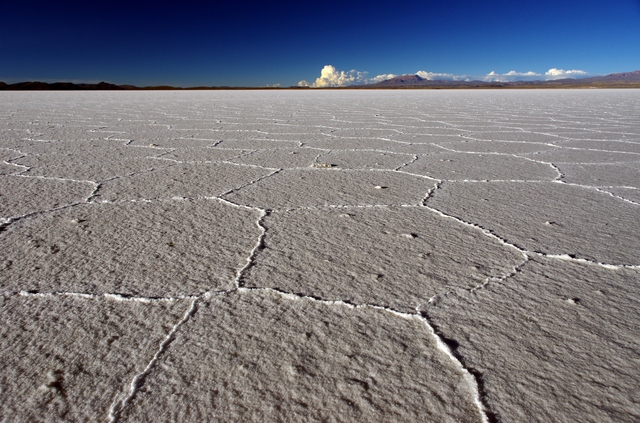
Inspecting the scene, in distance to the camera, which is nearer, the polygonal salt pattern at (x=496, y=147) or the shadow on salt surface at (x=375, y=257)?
the shadow on salt surface at (x=375, y=257)

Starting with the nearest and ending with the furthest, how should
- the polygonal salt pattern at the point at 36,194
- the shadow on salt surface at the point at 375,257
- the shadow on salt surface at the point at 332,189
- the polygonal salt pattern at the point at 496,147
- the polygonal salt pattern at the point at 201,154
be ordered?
1. the shadow on salt surface at the point at 375,257
2. the polygonal salt pattern at the point at 36,194
3. the shadow on salt surface at the point at 332,189
4. the polygonal salt pattern at the point at 201,154
5. the polygonal salt pattern at the point at 496,147

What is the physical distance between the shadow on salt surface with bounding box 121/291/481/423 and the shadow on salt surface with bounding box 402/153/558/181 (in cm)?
145

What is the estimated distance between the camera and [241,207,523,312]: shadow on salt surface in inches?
41.1

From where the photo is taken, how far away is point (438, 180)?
2.12 meters

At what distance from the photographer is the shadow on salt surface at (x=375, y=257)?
1.04m

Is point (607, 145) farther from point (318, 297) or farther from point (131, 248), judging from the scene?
point (131, 248)

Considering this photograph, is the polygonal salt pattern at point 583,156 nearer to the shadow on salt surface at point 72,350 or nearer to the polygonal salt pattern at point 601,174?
the polygonal salt pattern at point 601,174

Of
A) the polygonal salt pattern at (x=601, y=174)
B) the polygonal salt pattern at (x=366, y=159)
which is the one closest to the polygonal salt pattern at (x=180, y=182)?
the polygonal salt pattern at (x=366, y=159)

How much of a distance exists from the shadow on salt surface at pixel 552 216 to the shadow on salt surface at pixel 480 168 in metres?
0.17

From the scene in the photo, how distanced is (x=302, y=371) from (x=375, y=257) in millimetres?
510

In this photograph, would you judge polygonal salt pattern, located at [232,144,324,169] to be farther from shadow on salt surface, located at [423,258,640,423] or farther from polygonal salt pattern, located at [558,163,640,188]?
shadow on salt surface, located at [423,258,640,423]

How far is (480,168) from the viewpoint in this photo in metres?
2.41

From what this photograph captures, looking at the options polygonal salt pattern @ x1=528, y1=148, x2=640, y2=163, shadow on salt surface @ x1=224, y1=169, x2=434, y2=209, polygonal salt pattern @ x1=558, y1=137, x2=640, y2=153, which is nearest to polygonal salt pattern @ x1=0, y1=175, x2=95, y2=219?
shadow on salt surface @ x1=224, y1=169, x2=434, y2=209

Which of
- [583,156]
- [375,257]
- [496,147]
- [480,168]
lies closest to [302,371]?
[375,257]
